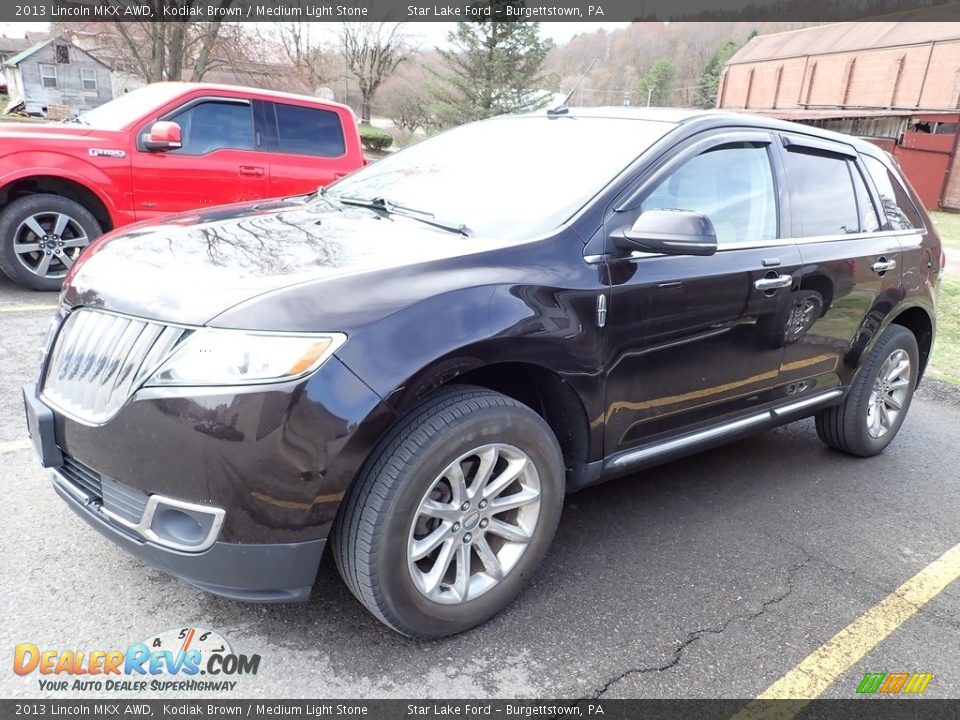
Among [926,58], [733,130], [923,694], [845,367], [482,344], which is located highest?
[926,58]

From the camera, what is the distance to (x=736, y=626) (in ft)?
8.49

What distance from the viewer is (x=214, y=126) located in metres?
6.64

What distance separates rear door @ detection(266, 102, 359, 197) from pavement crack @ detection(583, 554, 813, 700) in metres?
5.58

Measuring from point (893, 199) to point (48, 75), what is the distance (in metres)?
→ 63.2

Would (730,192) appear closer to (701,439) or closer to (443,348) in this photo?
(701,439)

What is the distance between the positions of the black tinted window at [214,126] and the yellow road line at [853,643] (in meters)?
6.19

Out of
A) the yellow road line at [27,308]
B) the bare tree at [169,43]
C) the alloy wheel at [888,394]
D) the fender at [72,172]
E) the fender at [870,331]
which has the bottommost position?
the yellow road line at [27,308]

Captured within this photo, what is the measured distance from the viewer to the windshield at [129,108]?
247 inches

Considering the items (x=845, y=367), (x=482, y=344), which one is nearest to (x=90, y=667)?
(x=482, y=344)

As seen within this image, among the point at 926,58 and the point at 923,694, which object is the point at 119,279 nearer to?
the point at 923,694

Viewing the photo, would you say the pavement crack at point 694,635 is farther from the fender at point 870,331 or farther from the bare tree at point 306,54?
the bare tree at point 306,54

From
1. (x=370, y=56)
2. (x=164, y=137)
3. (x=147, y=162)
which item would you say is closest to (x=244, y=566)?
(x=164, y=137)

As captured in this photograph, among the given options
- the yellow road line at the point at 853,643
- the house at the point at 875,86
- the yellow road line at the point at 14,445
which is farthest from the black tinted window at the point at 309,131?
the house at the point at 875,86

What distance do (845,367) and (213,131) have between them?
562 centimetres
